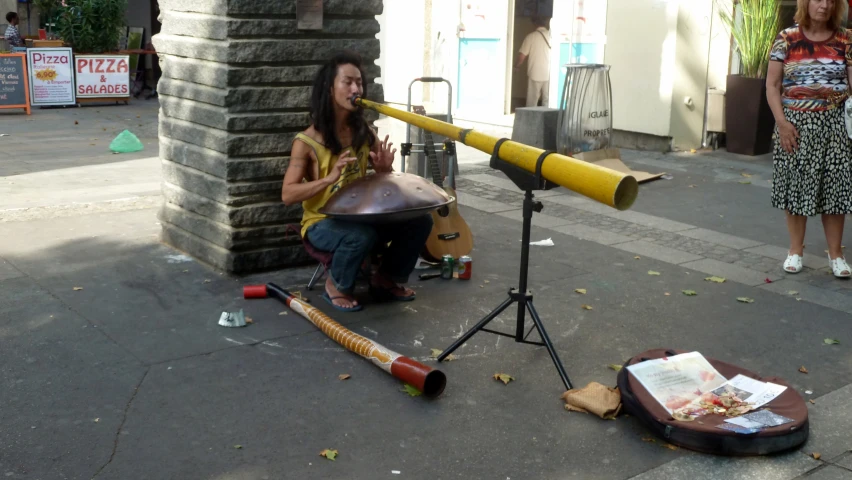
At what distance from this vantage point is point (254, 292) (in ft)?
18.3

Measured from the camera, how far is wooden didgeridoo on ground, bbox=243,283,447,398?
4.21 m

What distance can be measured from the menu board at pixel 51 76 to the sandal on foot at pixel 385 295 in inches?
500

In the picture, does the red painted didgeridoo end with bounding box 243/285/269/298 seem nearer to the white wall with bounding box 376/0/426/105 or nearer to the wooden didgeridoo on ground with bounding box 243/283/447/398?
the wooden didgeridoo on ground with bounding box 243/283/447/398

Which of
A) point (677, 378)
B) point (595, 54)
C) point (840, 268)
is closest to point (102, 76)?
point (595, 54)

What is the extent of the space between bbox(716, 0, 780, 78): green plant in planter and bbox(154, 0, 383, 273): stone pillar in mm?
6063

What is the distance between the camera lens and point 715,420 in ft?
12.5

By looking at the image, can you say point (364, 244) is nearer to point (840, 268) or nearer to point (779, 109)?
point (779, 109)

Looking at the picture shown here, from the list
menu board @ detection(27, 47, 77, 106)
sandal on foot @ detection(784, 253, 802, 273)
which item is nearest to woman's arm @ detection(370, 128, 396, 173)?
sandal on foot @ detection(784, 253, 802, 273)

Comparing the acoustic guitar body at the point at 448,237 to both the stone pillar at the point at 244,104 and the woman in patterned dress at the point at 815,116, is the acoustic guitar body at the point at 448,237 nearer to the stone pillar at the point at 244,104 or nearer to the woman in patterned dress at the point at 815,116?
the stone pillar at the point at 244,104

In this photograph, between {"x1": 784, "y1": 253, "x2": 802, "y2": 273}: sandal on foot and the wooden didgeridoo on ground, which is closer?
the wooden didgeridoo on ground

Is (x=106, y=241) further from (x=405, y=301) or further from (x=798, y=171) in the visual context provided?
(x=798, y=171)

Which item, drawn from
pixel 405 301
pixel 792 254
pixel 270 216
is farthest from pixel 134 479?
pixel 792 254

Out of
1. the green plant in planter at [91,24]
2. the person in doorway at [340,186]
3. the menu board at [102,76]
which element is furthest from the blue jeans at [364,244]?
the green plant in planter at [91,24]

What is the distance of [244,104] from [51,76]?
39.2 ft
